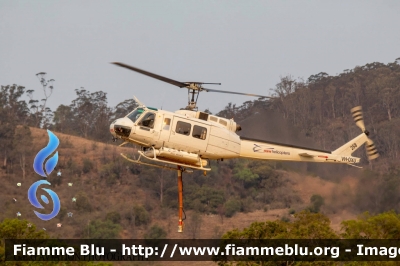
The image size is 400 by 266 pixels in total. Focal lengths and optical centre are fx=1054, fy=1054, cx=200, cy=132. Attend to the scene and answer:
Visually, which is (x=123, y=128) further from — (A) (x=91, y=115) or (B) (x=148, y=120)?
(A) (x=91, y=115)

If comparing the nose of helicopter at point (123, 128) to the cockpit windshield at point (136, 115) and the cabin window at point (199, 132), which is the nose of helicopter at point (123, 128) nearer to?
the cockpit windshield at point (136, 115)

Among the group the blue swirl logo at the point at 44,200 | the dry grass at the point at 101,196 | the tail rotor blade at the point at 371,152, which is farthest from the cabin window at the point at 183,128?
the blue swirl logo at the point at 44,200

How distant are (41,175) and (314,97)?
48049mm

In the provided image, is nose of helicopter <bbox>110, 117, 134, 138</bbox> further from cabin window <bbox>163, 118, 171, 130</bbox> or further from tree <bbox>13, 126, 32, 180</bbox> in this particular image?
tree <bbox>13, 126, 32, 180</bbox>

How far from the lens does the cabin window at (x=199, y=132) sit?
36625 millimetres

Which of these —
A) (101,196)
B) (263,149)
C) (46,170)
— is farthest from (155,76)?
(46,170)

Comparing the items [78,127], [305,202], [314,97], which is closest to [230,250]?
[305,202]

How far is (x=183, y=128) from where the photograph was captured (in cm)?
3647

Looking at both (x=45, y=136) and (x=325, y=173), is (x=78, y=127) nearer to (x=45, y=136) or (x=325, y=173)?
(x=45, y=136)

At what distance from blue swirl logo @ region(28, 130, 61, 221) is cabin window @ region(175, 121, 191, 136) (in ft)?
155

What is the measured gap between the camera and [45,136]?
103 metres

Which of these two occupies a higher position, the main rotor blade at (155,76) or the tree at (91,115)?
the tree at (91,115)

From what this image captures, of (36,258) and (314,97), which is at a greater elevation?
(314,97)

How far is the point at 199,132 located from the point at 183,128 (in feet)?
2.09
